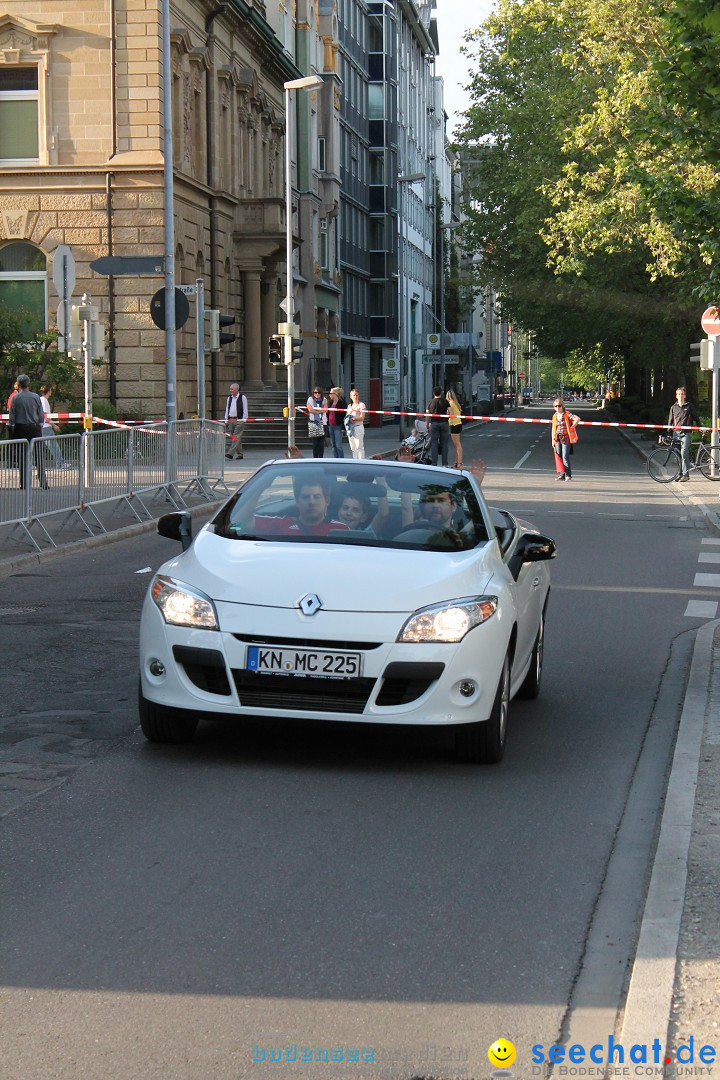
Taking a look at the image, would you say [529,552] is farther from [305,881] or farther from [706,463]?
[706,463]

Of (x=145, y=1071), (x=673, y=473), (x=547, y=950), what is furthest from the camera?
(x=673, y=473)

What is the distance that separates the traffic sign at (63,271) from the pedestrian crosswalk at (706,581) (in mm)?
9856

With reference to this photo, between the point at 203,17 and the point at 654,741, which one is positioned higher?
the point at 203,17

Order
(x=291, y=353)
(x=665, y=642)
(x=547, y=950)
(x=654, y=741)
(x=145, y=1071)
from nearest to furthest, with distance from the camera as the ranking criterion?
1. (x=145, y=1071)
2. (x=547, y=950)
3. (x=654, y=741)
4. (x=665, y=642)
5. (x=291, y=353)

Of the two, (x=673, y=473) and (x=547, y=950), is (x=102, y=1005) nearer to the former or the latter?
(x=547, y=950)

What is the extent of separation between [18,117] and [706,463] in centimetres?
1905

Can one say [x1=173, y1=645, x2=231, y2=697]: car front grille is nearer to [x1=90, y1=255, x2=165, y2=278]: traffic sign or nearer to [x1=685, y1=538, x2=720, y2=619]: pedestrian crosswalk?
[x1=685, y1=538, x2=720, y2=619]: pedestrian crosswalk

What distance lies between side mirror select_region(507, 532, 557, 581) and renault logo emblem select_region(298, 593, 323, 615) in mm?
1413

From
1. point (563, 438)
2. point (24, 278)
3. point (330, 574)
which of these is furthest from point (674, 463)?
point (330, 574)

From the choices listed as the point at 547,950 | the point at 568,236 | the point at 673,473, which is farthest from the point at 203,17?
the point at 547,950

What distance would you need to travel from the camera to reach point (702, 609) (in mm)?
13508

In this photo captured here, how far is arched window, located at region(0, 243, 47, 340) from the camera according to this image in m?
40.2

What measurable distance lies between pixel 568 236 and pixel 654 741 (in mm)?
32595

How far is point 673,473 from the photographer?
33.0 m
